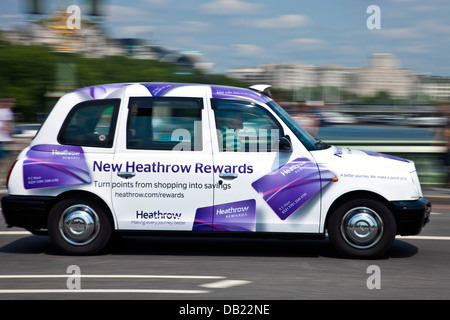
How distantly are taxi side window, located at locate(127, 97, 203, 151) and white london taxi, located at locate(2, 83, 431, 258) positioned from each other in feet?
0.03

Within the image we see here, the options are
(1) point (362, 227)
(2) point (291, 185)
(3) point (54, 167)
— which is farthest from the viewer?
(3) point (54, 167)

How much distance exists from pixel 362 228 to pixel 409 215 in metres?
0.50

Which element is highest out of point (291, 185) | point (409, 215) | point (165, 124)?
point (165, 124)

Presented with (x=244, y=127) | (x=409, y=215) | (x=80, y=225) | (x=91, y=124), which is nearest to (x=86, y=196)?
(x=80, y=225)

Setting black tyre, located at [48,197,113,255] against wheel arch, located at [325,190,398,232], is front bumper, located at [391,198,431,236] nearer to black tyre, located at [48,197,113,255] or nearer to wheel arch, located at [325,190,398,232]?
wheel arch, located at [325,190,398,232]

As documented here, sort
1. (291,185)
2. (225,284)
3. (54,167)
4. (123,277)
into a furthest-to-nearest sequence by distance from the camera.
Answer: (54,167) < (291,185) < (123,277) < (225,284)

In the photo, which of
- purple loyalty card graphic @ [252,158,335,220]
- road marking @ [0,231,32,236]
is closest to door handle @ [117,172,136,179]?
purple loyalty card graphic @ [252,158,335,220]

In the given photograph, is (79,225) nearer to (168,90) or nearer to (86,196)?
(86,196)

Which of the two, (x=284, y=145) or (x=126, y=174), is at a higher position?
(x=284, y=145)

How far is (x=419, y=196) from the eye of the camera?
7.36 m

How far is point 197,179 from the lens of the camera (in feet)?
23.3

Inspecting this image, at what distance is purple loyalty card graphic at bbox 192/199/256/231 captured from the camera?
709 centimetres

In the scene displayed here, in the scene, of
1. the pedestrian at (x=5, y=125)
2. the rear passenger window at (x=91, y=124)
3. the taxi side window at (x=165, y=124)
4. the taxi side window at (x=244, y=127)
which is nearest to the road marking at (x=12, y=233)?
the rear passenger window at (x=91, y=124)
